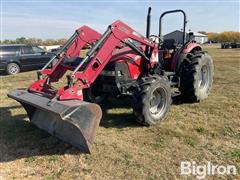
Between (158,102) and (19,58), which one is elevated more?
(19,58)

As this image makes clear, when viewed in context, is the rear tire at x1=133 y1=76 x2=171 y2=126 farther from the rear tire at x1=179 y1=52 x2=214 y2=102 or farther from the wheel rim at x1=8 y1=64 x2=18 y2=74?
the wheel rim at x1=8 y1=64 x2=18 y2=74

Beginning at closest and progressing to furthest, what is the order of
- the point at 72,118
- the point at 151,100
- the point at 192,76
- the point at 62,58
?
1. the point at 72,118
2. the point at 151,100
3. the point at 62,58
4. the point at 192,76

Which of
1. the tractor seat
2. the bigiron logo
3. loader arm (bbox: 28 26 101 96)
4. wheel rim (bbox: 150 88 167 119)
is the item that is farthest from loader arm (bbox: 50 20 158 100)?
the bigiron logo

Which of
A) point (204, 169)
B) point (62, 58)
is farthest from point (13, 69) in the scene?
point (204, 169)

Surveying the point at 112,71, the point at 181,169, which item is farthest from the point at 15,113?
the point at 181,169

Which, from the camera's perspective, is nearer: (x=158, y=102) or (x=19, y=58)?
(x=158, y=102)

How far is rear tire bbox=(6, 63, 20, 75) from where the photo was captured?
14593mm

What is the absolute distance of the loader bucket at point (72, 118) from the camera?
161 inches

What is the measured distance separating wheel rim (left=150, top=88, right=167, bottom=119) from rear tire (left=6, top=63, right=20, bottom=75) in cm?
1093

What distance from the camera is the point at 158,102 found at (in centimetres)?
579

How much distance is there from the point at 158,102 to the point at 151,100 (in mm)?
288

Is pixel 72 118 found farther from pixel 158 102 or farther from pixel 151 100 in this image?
pixel 158 102

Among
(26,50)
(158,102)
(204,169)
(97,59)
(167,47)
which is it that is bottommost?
(204,169)

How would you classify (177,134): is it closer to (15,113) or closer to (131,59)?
(131,59)
